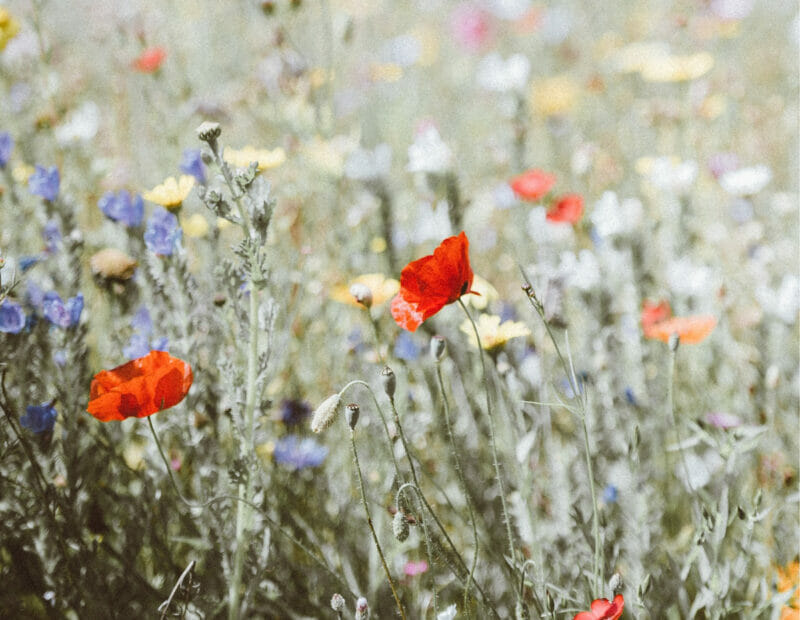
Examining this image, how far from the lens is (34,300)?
1208mm

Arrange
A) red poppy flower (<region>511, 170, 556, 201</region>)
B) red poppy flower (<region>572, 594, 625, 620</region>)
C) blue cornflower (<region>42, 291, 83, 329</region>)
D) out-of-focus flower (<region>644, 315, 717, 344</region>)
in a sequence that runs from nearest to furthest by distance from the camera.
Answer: red poppy flower (<region>572, 594, 625, 620</region>) → blue cornflower (<region>42, 291, 83, 329</region>) → out-of-focus flower (<region>644, 315, 717, 344</region>) → red poppy flower (<region>511, 170, 556, 201</region>)

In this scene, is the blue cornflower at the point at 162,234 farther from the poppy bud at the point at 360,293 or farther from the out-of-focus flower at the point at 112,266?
the poppy bud at the point at 360,293

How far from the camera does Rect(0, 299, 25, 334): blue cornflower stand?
3.34 feet

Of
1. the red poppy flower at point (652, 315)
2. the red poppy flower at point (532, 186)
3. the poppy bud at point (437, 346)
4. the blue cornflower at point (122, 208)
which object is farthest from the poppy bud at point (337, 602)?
the red poppy flower at point (532, 186)

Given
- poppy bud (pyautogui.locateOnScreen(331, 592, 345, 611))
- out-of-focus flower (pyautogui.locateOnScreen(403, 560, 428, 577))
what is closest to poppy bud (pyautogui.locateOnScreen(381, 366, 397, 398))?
poppy bud (pyautogui.locateOnScreen(331, 592, 345, 611))

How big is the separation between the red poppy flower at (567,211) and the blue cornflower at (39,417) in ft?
3.70

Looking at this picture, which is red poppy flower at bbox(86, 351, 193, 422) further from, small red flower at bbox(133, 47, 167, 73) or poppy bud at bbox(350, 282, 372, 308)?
small red flower at bbox(133, 47, 167, 73)

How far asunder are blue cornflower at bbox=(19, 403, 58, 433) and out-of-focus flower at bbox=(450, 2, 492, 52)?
10.6 ft

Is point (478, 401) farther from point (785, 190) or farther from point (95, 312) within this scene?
Result: point (785, 190)

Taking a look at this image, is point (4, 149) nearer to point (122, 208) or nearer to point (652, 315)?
point (122, 208)

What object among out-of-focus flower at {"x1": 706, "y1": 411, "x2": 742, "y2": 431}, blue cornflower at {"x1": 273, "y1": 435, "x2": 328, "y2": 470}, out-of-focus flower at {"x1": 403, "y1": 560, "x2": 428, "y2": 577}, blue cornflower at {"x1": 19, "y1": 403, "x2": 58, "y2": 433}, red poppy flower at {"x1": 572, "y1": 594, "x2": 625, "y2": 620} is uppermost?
blue cornflower at {"x1": 19, "y1": 403, "x2": 58, "y2": 433}

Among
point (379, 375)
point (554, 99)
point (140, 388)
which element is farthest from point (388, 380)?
point (554, 99)

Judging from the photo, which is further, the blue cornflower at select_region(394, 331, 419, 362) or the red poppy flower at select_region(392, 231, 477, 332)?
the blue cornflower at select_region(394, 331, 419, 362)

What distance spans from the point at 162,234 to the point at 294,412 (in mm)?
518
